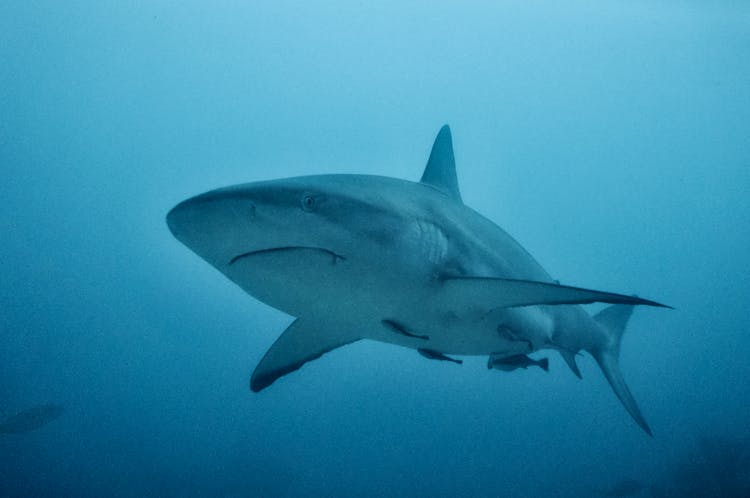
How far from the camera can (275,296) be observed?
7.42 feet

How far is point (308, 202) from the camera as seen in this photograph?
192 cm

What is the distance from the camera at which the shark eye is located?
1.91 meters

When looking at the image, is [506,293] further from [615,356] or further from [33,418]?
[33,418]

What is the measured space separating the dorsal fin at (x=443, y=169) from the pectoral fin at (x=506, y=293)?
1386mm

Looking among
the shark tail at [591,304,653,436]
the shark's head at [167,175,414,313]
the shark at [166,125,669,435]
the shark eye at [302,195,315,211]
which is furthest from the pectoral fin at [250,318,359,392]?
the shark tail at [591,304,653,436]

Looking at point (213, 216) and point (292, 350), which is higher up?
point (213, 216)

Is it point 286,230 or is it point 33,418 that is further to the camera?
point 33,418

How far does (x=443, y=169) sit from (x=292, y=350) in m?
1.94

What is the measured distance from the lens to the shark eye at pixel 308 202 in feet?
6.27

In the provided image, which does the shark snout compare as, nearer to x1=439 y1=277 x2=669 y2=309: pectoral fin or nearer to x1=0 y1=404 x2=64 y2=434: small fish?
x1=439 y1=277 x2=669 y2=309: pectoral fin

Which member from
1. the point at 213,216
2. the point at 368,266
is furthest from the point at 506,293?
the point at 213,216

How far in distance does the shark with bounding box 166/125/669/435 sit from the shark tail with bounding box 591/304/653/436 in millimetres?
1346

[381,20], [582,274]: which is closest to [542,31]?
[381,20]

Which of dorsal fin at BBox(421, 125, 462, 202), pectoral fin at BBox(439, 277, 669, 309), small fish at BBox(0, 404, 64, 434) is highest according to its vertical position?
dorsal fin at BBox(421, 125, 462, 202)
